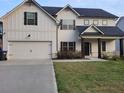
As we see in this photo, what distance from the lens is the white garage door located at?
36688mm

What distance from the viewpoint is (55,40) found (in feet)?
124

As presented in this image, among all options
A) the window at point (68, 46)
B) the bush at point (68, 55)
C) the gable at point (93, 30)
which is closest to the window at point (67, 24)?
the gable at point (93, 30)

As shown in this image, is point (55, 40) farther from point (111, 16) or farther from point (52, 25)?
point (111, 16)

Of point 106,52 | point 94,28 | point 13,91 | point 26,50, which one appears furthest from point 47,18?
point 13,91

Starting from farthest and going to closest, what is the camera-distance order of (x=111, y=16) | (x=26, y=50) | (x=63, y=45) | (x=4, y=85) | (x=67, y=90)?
1. (x=111, y=16)
2. (x=63, y=45)
3. (x=26, y=50)
4. (x=4, y=85)
5. (x=67, y=90)

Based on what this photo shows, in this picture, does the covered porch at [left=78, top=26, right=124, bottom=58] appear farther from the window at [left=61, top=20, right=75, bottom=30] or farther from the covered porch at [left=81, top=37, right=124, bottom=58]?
the window at [left=61, top=20, right=75, bottom=30]

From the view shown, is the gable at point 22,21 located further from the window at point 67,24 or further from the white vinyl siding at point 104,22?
the white vinyl siding at point 104,22

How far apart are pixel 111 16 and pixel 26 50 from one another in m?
13.4

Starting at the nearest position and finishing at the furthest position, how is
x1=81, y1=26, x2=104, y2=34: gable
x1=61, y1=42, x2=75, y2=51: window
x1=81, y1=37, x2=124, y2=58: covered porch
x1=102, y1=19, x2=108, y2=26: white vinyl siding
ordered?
x1=61, y1=42, x2=75, y2=51: window
x1=81, y1=26, x2=104, y2=34: gable
x1=81, y1=37, x2=124, y2=58: covered porch
x1=102, y1=19, x2=108, y2=26: white vinyl siding

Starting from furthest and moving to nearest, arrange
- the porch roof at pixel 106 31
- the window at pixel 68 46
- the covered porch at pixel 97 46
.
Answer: the covered porch at pixel 97 46 < the porch roof at pixel 106 31 < the window at pixel 68 46

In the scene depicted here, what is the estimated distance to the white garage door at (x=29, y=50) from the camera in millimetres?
36688

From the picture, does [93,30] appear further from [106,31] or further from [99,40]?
[106,31]

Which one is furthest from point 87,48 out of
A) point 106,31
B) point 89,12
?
point 89,12

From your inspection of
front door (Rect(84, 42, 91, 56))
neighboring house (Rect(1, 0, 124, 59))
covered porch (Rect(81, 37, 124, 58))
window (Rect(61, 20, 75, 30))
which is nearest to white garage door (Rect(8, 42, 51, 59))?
neighboring house (Rect(1, 0, 124, 59))
